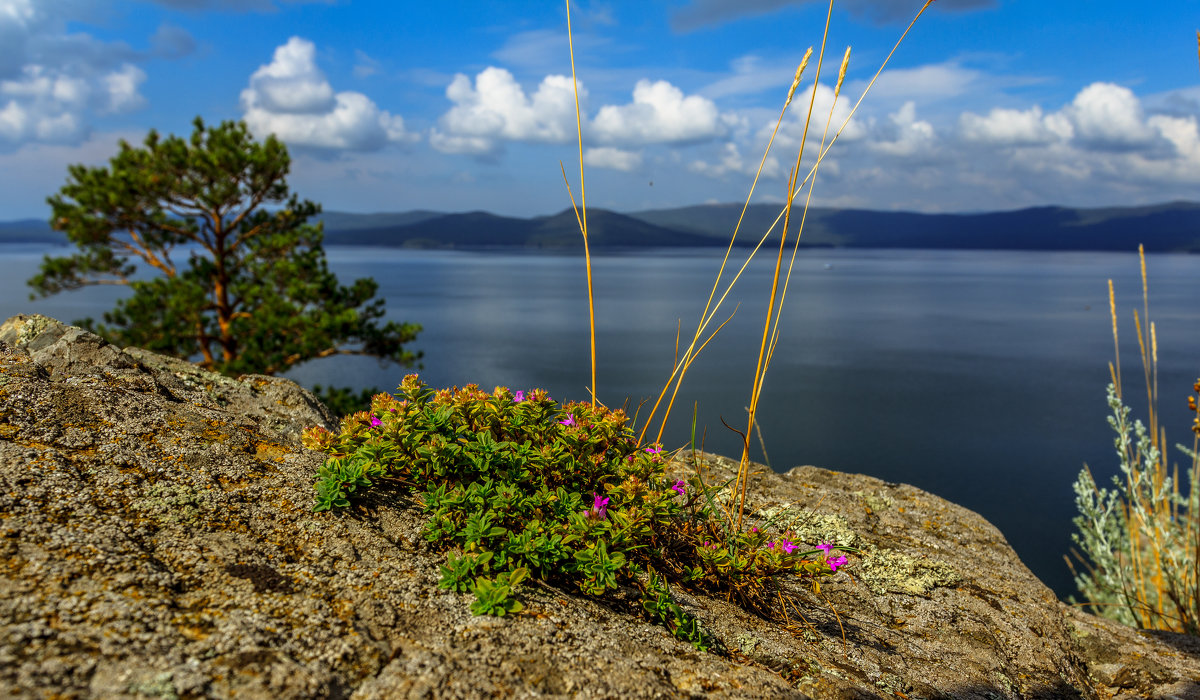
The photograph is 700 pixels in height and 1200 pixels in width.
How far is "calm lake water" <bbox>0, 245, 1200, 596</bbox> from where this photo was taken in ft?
76.1

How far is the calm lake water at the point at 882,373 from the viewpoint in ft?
76.1

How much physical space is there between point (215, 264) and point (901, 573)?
1602 centimetres

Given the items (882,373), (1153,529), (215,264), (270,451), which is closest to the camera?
(270,451)

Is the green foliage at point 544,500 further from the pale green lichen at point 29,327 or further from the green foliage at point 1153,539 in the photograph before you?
the green foliage at point 1153,539

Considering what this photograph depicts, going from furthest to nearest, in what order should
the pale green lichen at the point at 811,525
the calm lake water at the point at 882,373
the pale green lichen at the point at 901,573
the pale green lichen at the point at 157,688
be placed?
the calm lake water at the point at 882,373 < the pale green lichen at the point at 811,525 < the pale green lichen at the point at 901,573 < the pale green lichen at the point at 157,688

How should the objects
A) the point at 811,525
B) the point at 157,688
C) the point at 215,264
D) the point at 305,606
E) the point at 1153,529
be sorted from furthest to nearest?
Answer: 1. the point at 215,264
2. the point at 1153,529
3. the point at 811,525
4. the point at 305,606
5. the point at 157,688

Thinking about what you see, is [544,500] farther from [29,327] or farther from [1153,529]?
[1153,529]

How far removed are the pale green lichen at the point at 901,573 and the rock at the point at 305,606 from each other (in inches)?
0.4

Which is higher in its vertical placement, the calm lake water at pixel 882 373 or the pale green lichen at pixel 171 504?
the pale green lichen at pixel 171 504

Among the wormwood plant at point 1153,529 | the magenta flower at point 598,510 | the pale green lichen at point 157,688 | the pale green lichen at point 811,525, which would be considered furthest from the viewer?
the wormwood plant at point 1153,529

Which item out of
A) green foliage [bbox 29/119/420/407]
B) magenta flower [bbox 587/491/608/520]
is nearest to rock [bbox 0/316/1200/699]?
magenta flower [bbox 587/491/608/520]

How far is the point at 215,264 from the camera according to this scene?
14.9m

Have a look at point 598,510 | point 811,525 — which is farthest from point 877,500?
point 598,510

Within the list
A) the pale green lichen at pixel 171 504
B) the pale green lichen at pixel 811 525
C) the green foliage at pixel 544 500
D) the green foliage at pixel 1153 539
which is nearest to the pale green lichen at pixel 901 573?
the pale green lichen at pixel 811 525
